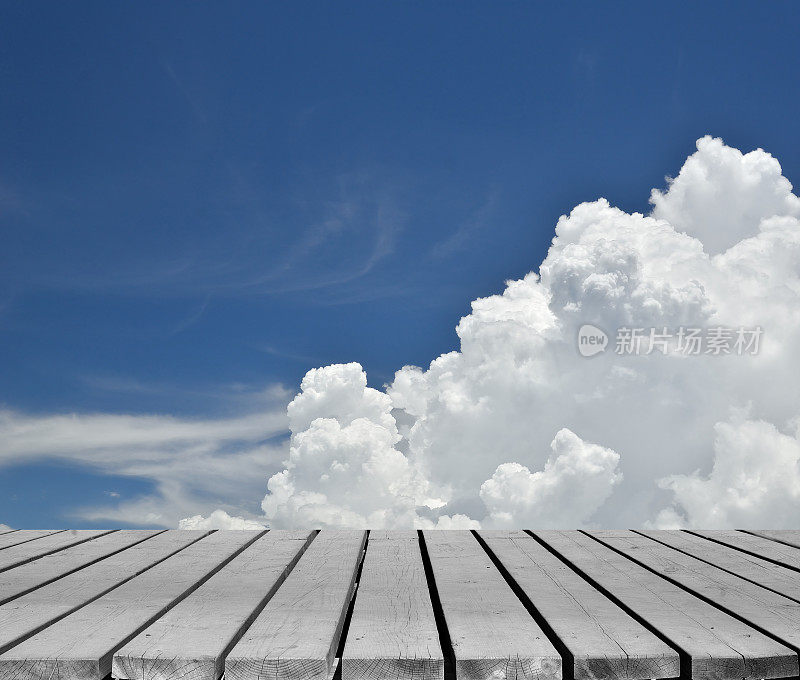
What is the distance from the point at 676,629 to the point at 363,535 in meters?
2.09

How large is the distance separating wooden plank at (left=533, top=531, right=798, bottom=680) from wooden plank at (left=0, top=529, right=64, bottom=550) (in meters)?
2.97

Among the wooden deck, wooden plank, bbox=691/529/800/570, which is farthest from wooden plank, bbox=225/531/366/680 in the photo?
wooden plank, bbox=691/529/800/570

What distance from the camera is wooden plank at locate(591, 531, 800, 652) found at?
2148mm

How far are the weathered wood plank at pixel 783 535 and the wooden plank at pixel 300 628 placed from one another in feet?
8.22

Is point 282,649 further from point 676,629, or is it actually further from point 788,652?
point 788,652

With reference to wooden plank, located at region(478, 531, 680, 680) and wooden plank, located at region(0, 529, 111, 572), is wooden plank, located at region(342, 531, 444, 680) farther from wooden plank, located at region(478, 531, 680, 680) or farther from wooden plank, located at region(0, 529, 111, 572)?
wooden plank, located at region(0, 529, 111, 572)

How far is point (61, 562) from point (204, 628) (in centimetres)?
156

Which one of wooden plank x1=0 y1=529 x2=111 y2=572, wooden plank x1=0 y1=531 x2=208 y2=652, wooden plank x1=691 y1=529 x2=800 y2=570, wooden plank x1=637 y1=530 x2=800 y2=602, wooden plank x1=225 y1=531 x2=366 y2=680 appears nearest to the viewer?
wooden plank x1=225 y1=531 x2=366 y2=680

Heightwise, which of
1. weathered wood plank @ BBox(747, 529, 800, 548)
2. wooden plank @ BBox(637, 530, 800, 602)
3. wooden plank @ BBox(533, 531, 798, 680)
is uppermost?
weathered wood plank @ BBox(747, 529, 800, 548)

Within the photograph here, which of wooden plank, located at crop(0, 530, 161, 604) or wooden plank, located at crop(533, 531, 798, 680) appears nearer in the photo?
wooden plank, located at crop(533, 531, 798, 680)

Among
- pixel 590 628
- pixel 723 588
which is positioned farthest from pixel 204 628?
pixel 723 588

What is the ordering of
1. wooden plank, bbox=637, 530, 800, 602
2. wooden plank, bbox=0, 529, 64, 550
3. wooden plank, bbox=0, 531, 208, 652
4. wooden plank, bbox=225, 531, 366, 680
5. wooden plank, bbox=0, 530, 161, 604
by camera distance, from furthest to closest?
wooden plank, bbox=0, 529, 64, 550
wooden plank, bbox=637, 530, 800, 602
wooden plank, bbox=0, 530, 161, 604
wooden plank, bbox=0, 531, 208, 652
wooden plank, bbox=225, 531, 366, 680

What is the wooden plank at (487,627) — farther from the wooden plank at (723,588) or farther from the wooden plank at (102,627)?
the wooden plank at (102,627)

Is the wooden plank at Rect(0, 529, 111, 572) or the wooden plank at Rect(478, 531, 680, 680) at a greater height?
the wooden plank at Rect(0, 529, 111, 572)
